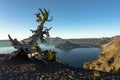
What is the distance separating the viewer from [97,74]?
26.1m

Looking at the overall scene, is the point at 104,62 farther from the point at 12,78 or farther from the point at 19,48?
the point at 12,78

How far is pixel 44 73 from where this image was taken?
27.3m

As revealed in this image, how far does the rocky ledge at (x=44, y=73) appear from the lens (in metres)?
25.5

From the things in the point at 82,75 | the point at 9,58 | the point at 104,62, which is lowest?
the point at 104,62

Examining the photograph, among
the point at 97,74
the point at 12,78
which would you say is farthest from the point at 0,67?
the point at 97,74

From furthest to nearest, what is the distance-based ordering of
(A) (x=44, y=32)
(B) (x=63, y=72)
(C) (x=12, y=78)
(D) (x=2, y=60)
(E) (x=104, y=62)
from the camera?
(E) (x=104, y=62)
(A) (x=44, y=32)
(D) (x=2, y=60)
(B) (x=63, y=72)
(C) (x=12, y=78)

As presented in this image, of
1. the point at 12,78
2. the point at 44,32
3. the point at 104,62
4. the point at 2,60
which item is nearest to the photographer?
the point at 12,78

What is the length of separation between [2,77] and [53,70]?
7554 mm

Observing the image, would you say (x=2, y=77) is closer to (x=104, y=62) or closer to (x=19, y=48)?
(x=19, y=48)

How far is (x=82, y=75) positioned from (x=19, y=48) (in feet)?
51.2

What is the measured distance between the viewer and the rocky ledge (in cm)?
2550

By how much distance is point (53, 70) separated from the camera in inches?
1132

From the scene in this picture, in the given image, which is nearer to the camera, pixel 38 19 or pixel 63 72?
pixel 63 72

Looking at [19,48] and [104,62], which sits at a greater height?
[19,48]
